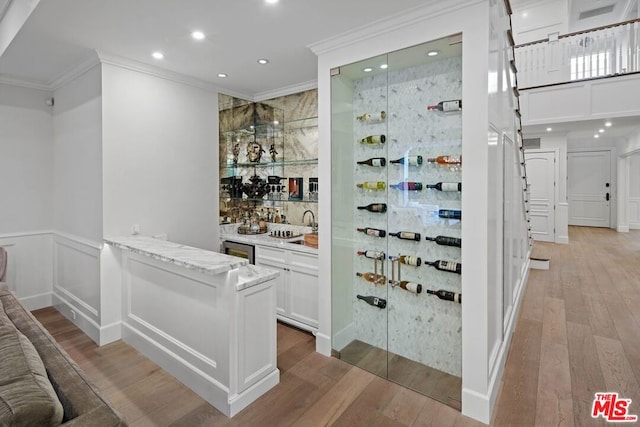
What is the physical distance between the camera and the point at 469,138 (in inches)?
81.2

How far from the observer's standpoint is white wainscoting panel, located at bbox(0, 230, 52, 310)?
370cm

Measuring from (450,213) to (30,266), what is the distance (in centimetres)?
457

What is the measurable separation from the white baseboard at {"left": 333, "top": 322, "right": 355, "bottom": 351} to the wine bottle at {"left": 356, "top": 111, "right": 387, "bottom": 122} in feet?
5.89

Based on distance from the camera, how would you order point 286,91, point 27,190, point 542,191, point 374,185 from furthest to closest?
point 542,191 → point 286,91 → point 27,190 → point 374,185

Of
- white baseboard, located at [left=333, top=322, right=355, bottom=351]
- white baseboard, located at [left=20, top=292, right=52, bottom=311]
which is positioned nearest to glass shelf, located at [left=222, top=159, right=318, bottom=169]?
white baseboard, located at [left=333, top=322, right=355, bottom=351]

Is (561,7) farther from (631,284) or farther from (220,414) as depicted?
(220,414)

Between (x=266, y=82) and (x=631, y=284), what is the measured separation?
5681mm

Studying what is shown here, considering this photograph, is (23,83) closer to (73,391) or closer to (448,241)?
(73,391)

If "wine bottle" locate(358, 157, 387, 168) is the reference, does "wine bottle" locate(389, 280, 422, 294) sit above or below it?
below

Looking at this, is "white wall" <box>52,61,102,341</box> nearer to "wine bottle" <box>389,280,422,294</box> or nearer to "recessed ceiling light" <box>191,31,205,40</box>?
"recessed ceiling light" <box>191,31,205,40</box>

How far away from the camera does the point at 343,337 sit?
290cm

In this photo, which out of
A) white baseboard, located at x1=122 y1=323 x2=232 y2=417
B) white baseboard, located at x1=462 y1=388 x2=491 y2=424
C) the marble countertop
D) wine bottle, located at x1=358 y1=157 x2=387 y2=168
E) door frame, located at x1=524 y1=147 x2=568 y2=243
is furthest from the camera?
door frame, located at x1=524 y1=147 x2=568 y2=243

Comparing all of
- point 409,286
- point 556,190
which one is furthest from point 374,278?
point 556,190

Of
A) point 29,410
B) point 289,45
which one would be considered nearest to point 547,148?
point 289,45
